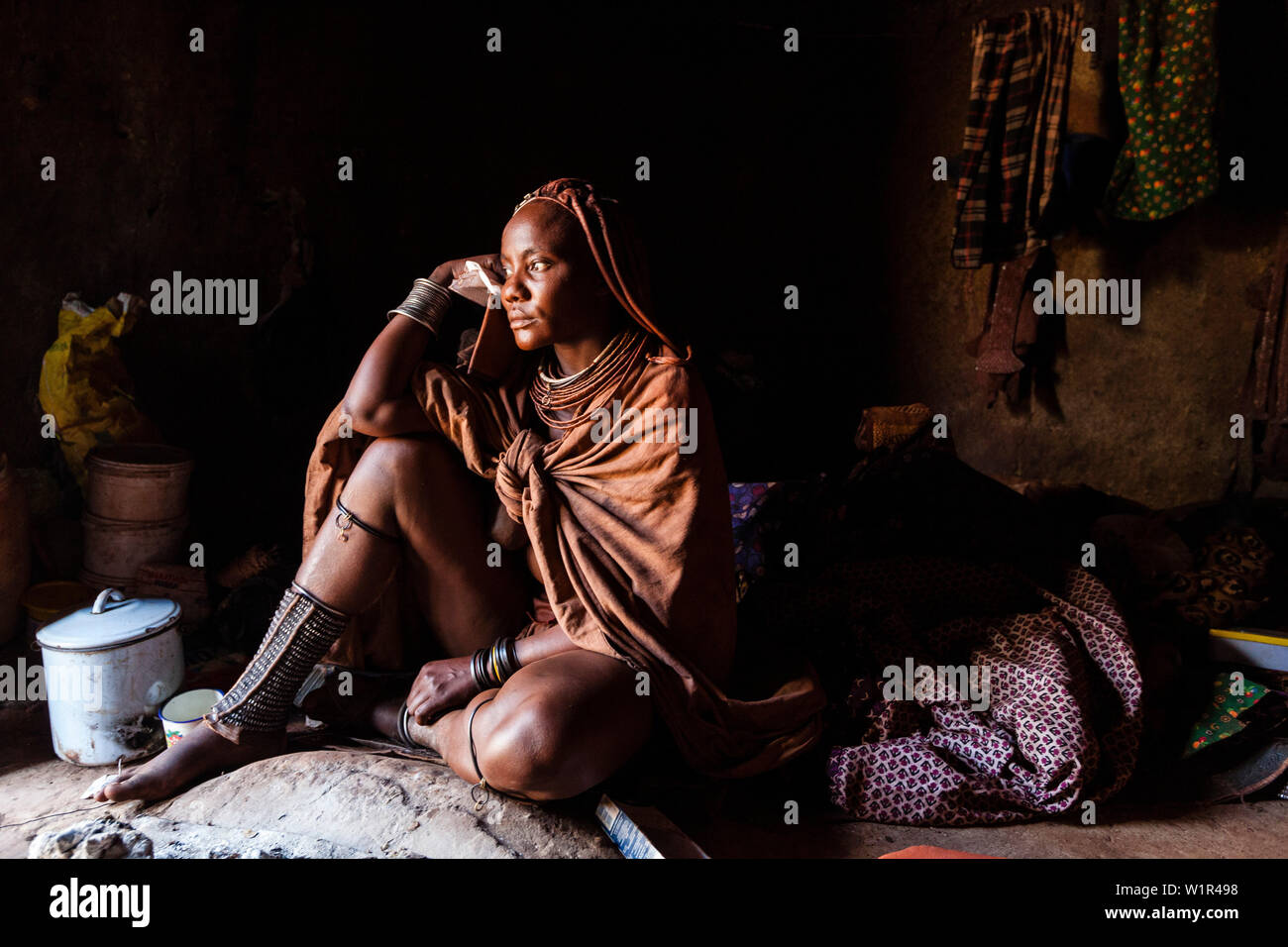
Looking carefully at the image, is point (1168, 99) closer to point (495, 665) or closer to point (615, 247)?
point (615, 247)

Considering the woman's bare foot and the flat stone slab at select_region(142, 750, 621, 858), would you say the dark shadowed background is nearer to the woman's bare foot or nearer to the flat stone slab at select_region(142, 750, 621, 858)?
the woman's bare foot

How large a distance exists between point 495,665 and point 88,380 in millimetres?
2294

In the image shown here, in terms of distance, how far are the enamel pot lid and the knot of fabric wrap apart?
3.78 ft

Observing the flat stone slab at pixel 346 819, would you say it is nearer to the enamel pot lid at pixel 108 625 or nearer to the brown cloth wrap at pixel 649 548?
the brown cloth wrap at pixel 649 548

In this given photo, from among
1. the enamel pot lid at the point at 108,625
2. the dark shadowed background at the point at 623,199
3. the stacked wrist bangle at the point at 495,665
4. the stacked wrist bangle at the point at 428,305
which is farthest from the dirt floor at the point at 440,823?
the dark shadowed background at the point at 623,199

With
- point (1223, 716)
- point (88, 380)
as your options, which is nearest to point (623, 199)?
point (88, 380)

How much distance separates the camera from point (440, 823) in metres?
1.88

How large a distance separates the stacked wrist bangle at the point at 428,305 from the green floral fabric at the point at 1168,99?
3056 millimetres

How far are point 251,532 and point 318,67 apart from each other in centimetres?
211

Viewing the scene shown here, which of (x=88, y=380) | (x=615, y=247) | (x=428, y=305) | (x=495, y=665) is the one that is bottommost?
(x=495, y=665)

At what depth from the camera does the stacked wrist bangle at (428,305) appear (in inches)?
85.6

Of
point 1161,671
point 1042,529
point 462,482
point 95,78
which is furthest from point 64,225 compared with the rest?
point 1161,671

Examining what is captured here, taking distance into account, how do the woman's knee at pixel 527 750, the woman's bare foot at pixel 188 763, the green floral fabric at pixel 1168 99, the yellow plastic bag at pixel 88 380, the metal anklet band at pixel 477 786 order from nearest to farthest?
the woman's knee at pixel 527 750, the metal anklet band at pixel 477 786, the woman's bare foot at pixel 188 763, the yellow plastic bag at pixel 88 380, the green floral fabric at pixel 1168 99

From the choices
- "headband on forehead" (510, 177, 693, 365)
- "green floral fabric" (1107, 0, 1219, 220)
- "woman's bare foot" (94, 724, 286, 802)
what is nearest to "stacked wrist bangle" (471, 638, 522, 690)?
"woman's bare foot" (94, 724, 286, 802)
